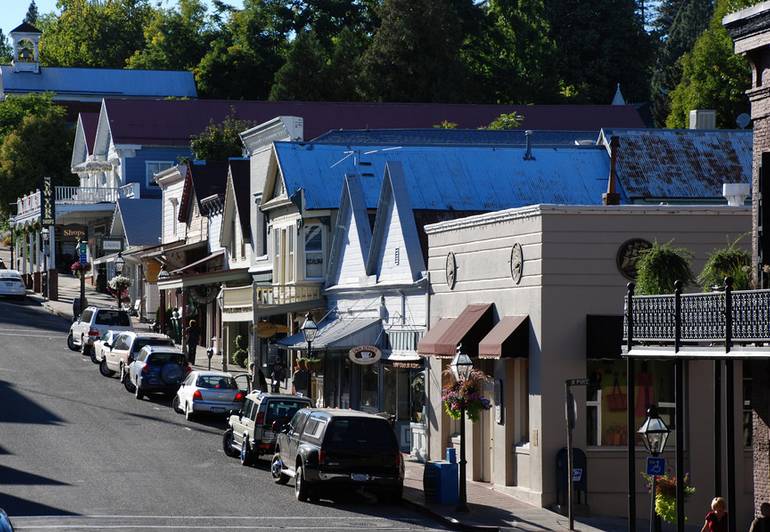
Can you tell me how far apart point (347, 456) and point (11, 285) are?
5064 centimetres

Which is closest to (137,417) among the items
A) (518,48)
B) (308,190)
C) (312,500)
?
(308,190)

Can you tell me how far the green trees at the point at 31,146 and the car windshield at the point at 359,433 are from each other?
72401mm

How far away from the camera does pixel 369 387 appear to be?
4131 centimetres

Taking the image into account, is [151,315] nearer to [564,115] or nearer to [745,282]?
[564,115]

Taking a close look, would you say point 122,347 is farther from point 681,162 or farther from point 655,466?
point 655,466

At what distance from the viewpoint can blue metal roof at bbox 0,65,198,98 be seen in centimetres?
12156

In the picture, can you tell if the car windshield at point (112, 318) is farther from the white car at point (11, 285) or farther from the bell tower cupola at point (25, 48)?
the bell tower cupola at point (25, 48)

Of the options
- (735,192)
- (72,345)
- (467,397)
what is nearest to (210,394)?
(467,397)

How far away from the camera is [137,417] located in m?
41.4

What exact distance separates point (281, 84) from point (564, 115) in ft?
82.7

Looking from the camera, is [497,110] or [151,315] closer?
[151,315]

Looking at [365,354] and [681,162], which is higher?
[681,162]

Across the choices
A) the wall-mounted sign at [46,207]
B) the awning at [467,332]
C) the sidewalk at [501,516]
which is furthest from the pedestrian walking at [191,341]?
the wall-mounted sign at [46,207]

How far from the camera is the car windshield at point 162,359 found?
45.0 m
